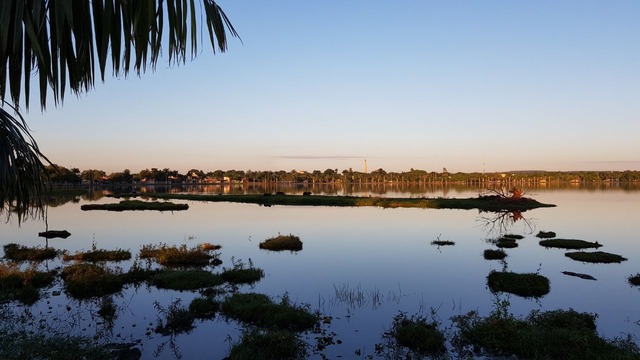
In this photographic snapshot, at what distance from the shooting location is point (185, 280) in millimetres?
24797

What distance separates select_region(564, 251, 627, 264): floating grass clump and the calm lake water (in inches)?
49.5

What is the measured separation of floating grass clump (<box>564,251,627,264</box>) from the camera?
110 feet

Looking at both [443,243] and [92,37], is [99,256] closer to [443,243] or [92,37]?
[443,243]

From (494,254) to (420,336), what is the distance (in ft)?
71.9

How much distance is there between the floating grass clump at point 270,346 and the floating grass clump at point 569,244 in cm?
3362

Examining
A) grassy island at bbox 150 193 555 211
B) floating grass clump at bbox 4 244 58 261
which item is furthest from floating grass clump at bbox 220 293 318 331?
grassy island at bbox 150 193 555 211

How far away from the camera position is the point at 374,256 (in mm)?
Answer: 35844

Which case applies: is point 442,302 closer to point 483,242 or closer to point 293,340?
point 293,340

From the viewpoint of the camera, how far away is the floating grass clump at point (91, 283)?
74.1 feet

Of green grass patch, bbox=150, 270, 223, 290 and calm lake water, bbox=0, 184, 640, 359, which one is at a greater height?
green grass patch, bbox=150, 270, 223, 290

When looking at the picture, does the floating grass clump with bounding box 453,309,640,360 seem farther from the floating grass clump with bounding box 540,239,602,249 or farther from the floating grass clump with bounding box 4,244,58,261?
the floating grass clump with bounding box 4,244,58,261

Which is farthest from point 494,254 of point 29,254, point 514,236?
point 29,254

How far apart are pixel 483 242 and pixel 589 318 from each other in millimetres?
25096

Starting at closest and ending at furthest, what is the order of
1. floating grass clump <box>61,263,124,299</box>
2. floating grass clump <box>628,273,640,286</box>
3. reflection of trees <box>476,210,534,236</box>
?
1. floating grass clump <box>61,263,124,299</box>
2. floating grass clump <box>628,273,640,286</box>
3. reflection of trees <box>476,210,534,236</box>
